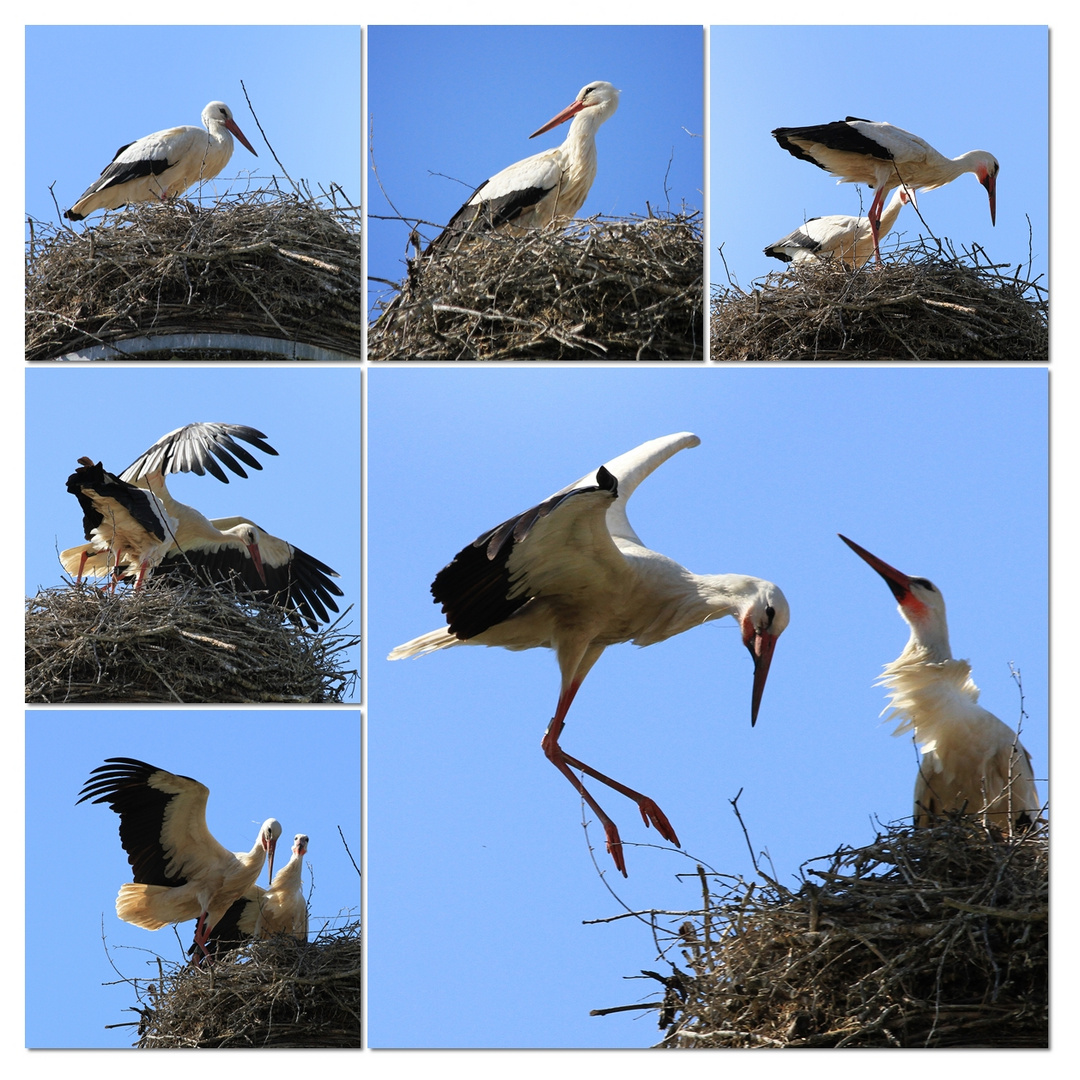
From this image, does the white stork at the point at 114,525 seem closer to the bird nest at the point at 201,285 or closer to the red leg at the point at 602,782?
the bird nest at the point at 201,285

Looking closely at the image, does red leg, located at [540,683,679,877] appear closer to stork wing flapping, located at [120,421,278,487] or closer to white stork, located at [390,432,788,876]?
white stork, located at [390,432,788,876]

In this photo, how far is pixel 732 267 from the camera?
287 centimetres

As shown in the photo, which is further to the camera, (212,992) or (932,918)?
(212,992)

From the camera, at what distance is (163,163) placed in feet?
9.78

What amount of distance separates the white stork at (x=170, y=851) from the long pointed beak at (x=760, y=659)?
37.4 inches

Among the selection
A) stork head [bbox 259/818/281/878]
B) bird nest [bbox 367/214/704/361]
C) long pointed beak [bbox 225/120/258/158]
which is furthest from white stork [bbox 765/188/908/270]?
stork head [bbox 259/818/281/878]

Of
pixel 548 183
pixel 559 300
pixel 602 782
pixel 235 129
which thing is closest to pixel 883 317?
pixel 559 300

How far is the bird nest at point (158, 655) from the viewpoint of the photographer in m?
2.81

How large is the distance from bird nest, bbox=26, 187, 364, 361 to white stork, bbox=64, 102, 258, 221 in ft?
0.14

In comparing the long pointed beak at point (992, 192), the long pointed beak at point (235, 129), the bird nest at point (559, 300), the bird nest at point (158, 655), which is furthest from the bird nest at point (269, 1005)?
the long pointed beak at point (992, 192)

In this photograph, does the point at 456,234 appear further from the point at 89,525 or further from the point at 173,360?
the point at 89,525

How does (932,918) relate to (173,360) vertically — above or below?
below

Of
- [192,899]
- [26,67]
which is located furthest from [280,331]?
[192,899]

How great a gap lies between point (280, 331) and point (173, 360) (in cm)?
21
